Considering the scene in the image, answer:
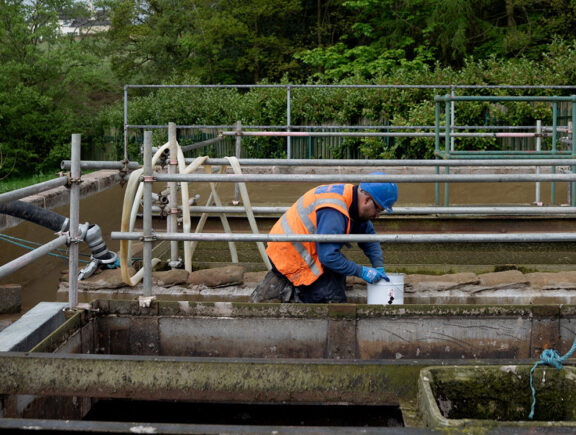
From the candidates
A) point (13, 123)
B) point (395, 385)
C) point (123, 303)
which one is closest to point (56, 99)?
point (13, 123)

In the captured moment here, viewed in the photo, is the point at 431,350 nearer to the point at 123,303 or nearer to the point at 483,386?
the point at 483,386

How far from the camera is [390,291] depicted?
5.14 meters

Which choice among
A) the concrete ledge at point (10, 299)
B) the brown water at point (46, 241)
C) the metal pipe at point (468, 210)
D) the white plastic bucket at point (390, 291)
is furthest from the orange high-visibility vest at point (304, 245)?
the brown water at point (46, 241)

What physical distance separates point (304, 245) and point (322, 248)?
184mm

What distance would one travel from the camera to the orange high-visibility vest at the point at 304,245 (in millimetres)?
5094

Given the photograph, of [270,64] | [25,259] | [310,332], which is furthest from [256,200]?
[270,64]

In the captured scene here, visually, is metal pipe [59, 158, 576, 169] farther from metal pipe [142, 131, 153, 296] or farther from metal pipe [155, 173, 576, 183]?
metal pipe [155, 173, 576, 183]

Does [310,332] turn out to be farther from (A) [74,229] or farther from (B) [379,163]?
(B) [379,163]

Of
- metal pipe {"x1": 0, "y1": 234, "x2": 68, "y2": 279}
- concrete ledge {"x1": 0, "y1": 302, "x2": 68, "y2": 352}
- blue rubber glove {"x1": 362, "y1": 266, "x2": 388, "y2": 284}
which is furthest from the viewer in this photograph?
blue rubber glove {"x1": 362, "y1": 266, "x2": 388, "y2": 284}

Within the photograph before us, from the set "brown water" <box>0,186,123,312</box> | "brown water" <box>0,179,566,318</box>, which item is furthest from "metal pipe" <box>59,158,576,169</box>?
"brown water" <box>0,179,566,318</box>

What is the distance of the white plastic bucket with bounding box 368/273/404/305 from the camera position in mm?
5141

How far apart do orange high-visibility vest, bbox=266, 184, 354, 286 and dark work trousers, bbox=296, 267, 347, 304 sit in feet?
0.23

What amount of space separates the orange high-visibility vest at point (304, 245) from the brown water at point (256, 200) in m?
5.01

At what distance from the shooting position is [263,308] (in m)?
4.73
